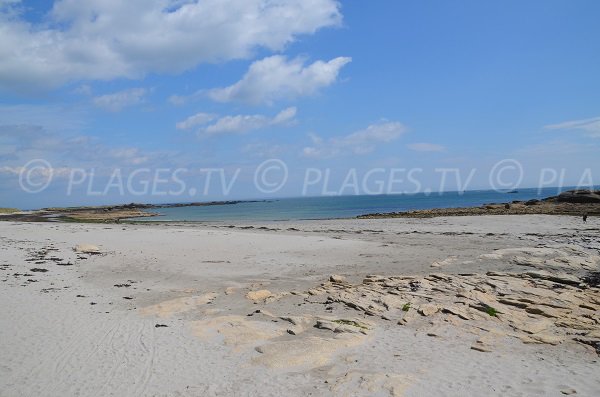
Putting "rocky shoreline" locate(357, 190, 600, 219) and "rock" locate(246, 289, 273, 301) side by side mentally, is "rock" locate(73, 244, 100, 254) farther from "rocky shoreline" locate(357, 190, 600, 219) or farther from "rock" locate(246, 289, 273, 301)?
"rocky shoreline" locate(357, 190, 600, 219)

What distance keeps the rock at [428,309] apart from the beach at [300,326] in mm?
50

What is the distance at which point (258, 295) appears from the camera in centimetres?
1148

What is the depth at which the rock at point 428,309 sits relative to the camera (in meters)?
9.59

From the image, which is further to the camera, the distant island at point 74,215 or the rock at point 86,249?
the distant island at point 74,215

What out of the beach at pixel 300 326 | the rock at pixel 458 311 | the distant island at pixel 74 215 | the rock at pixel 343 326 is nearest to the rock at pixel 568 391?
the beach at pixel 300 326

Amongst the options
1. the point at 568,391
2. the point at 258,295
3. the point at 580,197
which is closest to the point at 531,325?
the point at 568,391

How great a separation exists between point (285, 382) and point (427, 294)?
598cm

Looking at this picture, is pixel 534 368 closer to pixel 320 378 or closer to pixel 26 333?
pixel 320 378

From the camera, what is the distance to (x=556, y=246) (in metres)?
19.4

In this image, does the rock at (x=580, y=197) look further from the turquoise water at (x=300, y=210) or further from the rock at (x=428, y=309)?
the rock at (x=428, y=309)

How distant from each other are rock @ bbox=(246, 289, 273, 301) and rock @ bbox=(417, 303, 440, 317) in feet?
14.1

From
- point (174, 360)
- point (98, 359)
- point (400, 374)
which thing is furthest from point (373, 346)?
point (98, 359)

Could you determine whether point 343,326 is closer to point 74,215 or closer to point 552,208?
point 552,208

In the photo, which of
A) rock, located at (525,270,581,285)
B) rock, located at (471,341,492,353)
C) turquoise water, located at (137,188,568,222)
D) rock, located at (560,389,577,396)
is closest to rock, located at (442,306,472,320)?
rock, located at (471,341,492,353)
